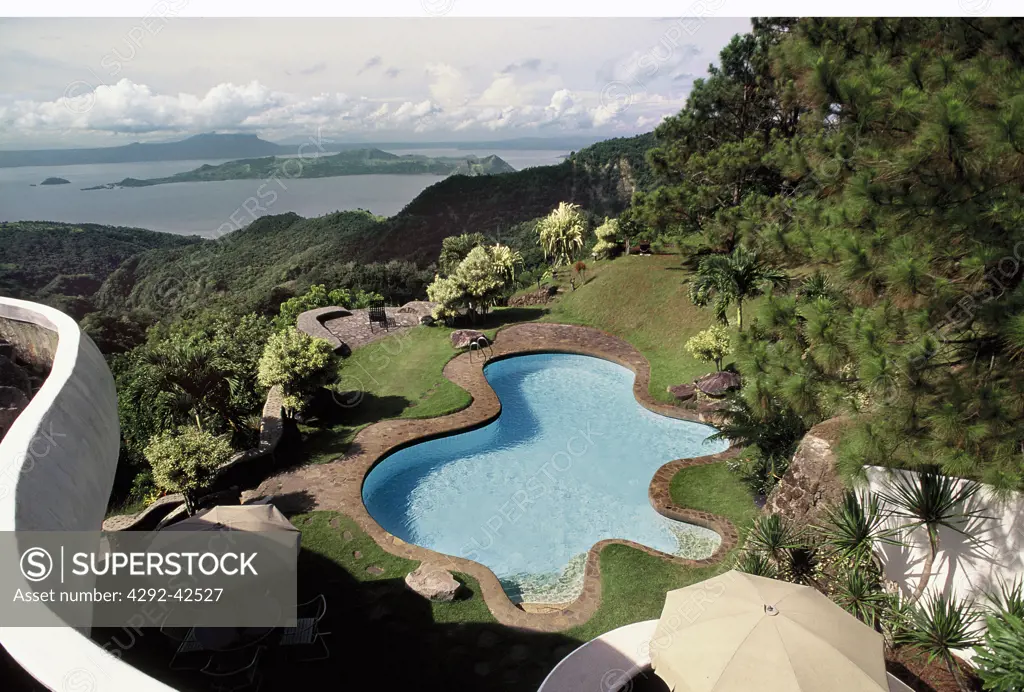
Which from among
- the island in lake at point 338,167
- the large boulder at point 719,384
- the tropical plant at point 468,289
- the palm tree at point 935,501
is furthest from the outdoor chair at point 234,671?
the island in lake at point 338,167

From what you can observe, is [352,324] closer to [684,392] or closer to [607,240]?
[607,240]

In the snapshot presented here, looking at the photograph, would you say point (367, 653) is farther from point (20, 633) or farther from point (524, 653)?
point (20, 633)

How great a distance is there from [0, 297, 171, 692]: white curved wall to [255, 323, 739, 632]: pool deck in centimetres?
497

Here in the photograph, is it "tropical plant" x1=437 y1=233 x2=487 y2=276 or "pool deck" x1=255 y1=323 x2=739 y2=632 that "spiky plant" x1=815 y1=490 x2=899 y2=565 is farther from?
"tropical plant" x1=437 y1=233 x2=487 y2=276

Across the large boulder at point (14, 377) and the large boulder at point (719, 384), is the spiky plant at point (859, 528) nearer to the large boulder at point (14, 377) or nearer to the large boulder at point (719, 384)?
the large boulder at point (719, 384)

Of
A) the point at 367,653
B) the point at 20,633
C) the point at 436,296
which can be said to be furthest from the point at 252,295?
the point at 20,633

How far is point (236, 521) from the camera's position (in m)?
8.39

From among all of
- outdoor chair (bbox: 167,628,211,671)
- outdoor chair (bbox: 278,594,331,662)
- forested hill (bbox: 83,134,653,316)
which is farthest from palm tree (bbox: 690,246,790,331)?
forested hill (bbox: 83,134,653,316)

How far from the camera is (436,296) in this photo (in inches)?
888

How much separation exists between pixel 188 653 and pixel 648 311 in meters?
18.8

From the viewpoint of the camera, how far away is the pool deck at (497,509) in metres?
9.07

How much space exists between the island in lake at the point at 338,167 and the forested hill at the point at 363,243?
4960 mm
